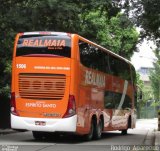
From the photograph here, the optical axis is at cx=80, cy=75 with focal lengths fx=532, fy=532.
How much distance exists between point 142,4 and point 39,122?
607cm

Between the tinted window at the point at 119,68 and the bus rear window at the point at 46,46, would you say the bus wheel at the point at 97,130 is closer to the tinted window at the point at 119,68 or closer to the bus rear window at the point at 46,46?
the tinted window at the point at 119,68

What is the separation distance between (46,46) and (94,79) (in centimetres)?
304

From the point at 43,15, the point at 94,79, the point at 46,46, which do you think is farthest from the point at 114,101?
the point at 46,46

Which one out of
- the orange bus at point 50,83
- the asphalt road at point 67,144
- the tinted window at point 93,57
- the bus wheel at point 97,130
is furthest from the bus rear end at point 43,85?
the bus wheel at point 97,130

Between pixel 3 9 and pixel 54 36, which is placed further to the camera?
pixel 3 9

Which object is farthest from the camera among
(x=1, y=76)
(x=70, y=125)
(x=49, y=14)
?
(x=1, y=76)

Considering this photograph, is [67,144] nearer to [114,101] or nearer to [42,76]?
[42,76]

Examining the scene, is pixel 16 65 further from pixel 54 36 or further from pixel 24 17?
pixel 24 17

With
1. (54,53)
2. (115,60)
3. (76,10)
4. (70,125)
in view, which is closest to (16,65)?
(54,53)

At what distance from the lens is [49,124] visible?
20.1 meters

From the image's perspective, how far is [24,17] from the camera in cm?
2433

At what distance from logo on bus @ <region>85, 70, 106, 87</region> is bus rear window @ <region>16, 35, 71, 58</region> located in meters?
1.62

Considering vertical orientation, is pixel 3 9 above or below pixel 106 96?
above

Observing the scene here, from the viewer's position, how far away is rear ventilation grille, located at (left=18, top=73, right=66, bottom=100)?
20.2 meters
